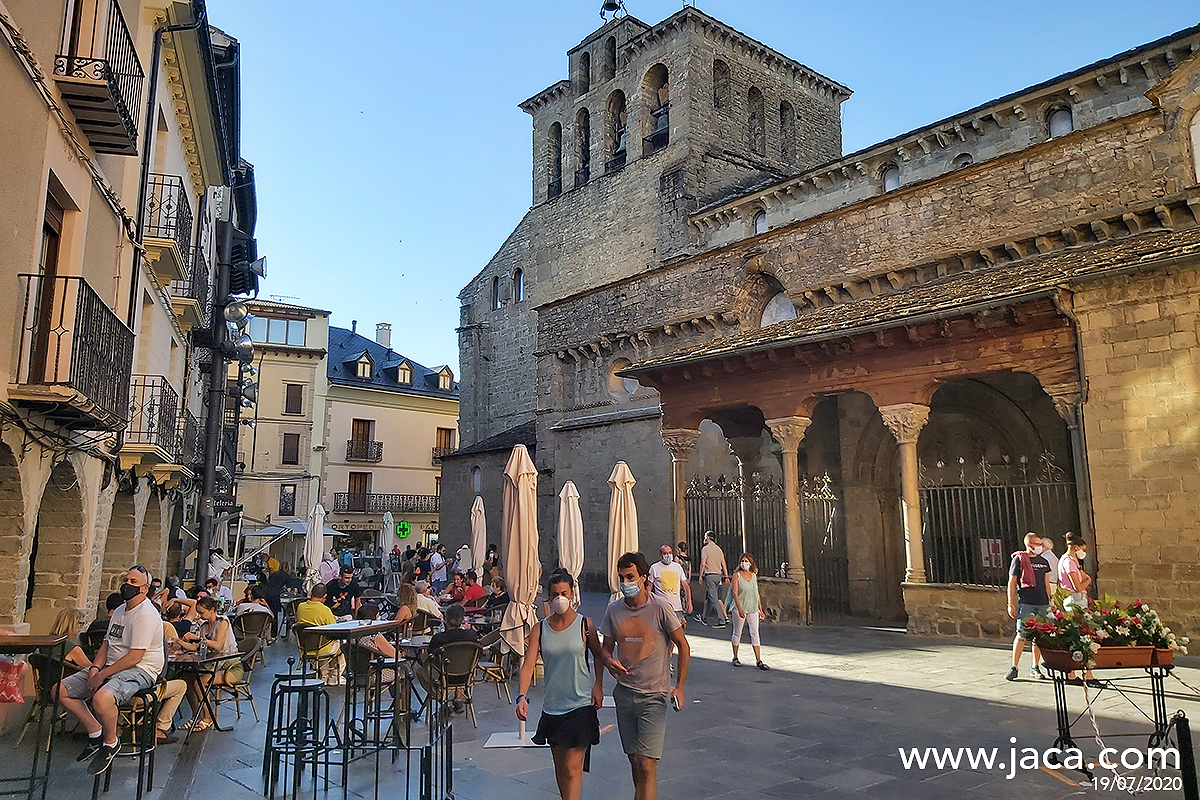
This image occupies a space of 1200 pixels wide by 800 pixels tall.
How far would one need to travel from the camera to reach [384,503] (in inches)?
1665

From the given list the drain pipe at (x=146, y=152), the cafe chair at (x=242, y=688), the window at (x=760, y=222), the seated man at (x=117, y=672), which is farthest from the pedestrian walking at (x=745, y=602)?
the window at (x=760, y=222)

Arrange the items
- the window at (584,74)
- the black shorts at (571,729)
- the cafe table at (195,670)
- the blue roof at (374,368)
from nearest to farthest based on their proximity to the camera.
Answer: the black shorts at (571,729), the cafe table at (195,670), the window at (584,74), the blue roof at (374,368)

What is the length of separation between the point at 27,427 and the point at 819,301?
14.8 m

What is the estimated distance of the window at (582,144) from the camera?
35.9 metres

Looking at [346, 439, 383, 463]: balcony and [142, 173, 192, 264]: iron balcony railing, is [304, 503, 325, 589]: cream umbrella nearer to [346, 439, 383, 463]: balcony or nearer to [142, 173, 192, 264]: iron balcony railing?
[142, 173, 192, 264]: iron balcony railing

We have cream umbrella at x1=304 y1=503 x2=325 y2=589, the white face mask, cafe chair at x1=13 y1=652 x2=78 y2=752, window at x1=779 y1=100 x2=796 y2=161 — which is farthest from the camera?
window at x1=779 y1=100 x2=796 y2=161

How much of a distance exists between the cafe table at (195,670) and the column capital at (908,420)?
34.2 feet

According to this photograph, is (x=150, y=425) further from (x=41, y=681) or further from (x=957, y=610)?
(x=957, y=610)

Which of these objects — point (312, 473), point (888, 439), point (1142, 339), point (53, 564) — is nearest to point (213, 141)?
point (53, 564)

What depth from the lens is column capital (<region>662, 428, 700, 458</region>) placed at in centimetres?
1745

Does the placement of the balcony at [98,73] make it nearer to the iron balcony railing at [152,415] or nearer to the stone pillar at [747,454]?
the iron balcony railing at [152,415]

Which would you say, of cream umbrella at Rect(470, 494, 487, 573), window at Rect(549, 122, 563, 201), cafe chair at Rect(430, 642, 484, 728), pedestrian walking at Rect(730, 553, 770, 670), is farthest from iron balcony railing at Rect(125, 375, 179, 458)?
window at Rect(549, 122, 563, 201)

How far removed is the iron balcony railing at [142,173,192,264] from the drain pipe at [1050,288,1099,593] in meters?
12.2

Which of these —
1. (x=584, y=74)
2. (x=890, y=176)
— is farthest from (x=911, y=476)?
(x=584, y=74)
